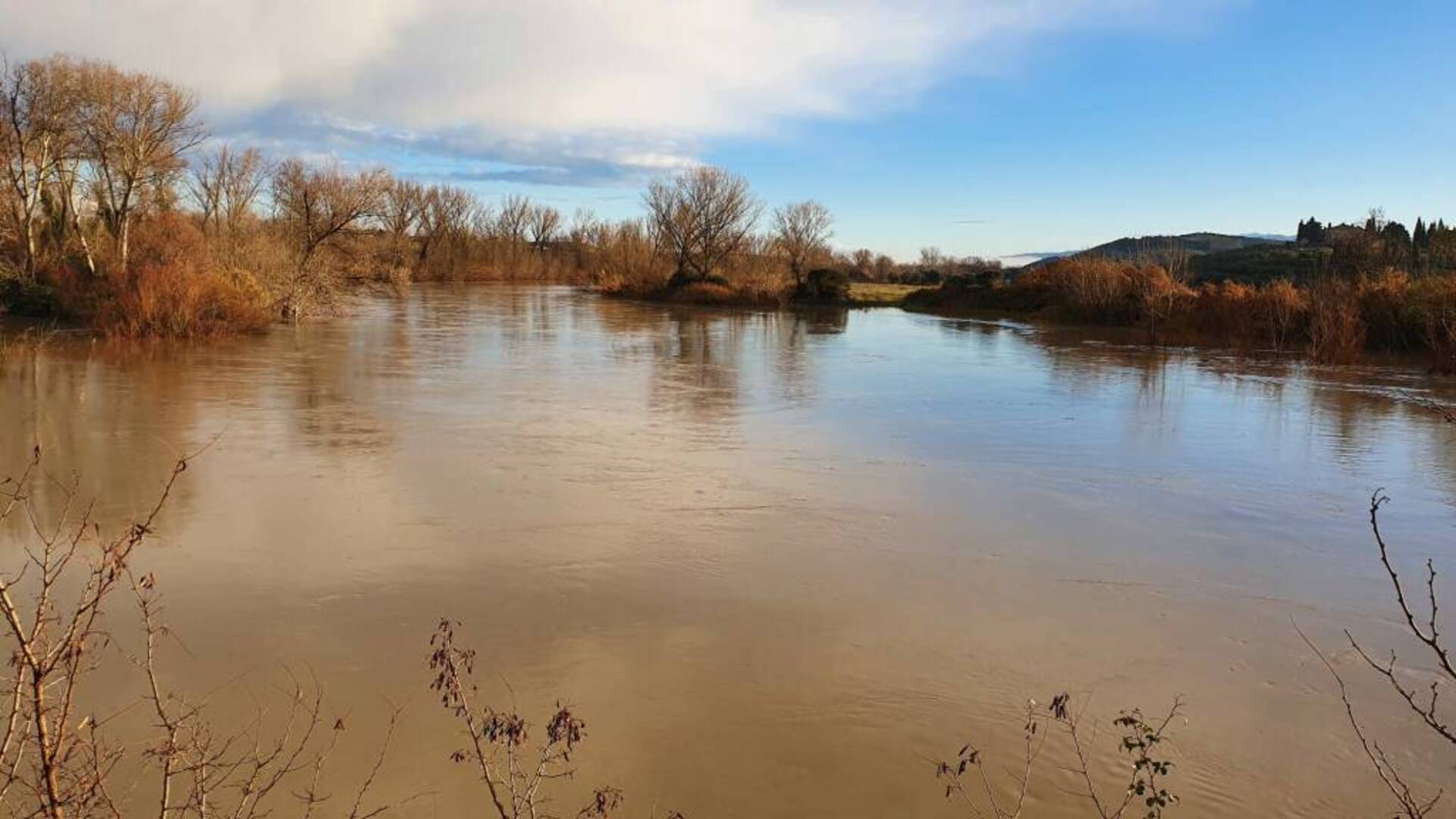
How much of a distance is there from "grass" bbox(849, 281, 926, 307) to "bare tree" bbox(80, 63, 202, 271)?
30.9 m

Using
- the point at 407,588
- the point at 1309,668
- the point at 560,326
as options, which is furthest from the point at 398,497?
the point at 560,326

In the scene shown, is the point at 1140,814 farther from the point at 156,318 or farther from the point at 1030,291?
the point at 1030,291

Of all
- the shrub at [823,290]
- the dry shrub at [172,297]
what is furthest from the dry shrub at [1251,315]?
the dry shrub at [172,297]

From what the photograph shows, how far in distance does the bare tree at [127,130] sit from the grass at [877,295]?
30905 millimetres

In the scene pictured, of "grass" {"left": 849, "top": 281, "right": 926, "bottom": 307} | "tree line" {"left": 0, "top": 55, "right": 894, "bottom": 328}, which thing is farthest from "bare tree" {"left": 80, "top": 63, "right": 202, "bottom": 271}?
"grass" {"left": 849, "top": 281, "right": 926, "bottom": 307}

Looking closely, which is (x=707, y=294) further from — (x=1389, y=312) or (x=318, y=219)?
(x=1389, y=312)

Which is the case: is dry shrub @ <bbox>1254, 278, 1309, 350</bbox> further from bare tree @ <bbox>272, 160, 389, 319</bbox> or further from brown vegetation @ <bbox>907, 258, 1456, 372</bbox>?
bare tree @ <bbox>272, 160, 389, 319</bbox>

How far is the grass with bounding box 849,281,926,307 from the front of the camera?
49.0 m

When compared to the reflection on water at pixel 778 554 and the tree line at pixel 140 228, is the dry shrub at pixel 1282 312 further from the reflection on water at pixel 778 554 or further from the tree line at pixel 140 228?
the tree line at pixel 140 228

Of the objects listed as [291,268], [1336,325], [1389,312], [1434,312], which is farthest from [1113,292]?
[291,268]

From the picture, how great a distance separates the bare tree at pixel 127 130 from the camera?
25484mm

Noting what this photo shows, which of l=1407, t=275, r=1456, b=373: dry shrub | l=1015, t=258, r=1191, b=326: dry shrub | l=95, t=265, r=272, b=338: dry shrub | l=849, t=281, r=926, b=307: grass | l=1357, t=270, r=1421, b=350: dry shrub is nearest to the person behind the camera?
l=1407, t=275, r=1456, b=373: dry shrub

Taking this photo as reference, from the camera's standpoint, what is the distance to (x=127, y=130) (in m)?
26.1

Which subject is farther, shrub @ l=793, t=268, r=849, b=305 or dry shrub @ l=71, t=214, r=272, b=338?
shrub @ l=793, t=268, r=849, b=305
